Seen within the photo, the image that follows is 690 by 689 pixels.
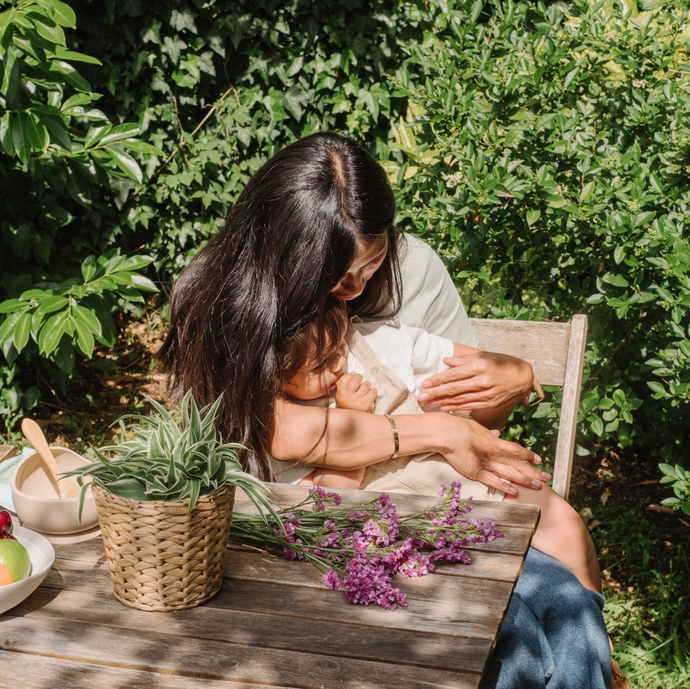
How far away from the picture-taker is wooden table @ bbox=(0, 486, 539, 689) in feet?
3.52

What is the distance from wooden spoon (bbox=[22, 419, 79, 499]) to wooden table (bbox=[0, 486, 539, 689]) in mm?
168

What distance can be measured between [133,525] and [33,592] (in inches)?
11.6

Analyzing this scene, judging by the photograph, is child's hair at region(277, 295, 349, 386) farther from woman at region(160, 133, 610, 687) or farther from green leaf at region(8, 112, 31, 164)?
green leaf at region(8, 112, 31, 164)

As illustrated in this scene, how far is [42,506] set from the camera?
1.41 meters

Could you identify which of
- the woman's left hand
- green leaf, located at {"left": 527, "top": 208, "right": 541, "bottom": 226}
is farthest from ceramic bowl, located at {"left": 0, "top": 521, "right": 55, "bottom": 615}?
green leaf, located at {"left": 527, "top": 208, "right": 541, "bottom": 226}

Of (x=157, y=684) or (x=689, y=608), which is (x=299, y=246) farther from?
(x=689, y=608)

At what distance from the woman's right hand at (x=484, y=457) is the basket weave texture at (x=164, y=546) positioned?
33.5 inches

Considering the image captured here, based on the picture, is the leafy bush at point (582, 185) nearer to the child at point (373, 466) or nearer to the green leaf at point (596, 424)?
the green leaf at point (596, 424)

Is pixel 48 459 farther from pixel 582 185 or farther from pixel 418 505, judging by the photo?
pixel 582 185

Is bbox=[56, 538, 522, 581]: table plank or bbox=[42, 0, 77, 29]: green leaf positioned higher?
bbox=[42, 0, 77, 29]: green leaf

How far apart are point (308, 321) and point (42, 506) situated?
810 millimetres

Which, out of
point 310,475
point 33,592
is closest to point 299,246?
point 310,475

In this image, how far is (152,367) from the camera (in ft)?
14.9

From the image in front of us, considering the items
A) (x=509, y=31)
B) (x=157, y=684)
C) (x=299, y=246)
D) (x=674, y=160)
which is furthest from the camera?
(x=509, y=31)
